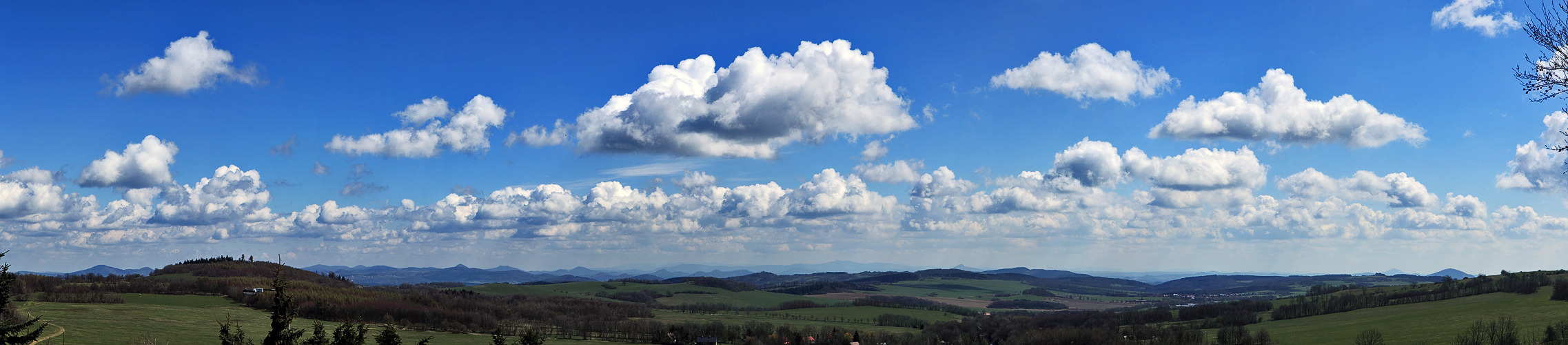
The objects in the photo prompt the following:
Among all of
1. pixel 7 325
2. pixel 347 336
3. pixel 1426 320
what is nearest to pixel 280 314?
pixel 347 336

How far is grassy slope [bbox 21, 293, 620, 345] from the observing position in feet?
300

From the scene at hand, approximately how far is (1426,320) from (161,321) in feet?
721

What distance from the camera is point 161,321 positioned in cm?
11750

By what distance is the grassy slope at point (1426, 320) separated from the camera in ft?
456

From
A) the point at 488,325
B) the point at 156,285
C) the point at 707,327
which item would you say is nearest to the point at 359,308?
the point at 488,325

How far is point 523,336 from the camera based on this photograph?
5853 centimetres

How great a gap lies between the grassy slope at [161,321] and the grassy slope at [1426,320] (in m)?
147

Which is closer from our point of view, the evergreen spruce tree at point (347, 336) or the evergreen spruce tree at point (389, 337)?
the evergreen spruce tree at point (347, 336)

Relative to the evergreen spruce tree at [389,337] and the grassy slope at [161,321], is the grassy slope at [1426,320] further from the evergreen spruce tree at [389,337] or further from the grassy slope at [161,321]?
the evergreen spruce tree at [389,337]

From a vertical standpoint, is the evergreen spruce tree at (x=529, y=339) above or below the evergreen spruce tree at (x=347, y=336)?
below

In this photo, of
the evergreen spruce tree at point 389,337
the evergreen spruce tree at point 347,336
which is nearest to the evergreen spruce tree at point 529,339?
the evergreen spruce tree at point 389,337

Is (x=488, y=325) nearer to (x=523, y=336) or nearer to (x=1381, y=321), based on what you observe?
(x=523, y=336)

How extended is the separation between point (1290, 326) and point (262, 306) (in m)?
230

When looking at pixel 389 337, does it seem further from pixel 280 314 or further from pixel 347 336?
pixel 280 314
